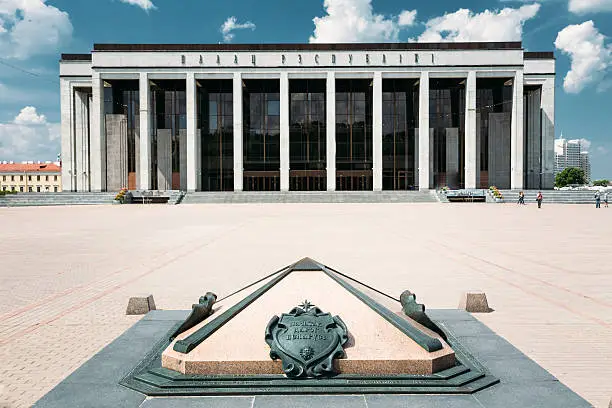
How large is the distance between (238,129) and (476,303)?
50210 mm

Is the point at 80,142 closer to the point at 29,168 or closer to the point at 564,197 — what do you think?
the point at 564,197

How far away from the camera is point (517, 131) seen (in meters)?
53.4

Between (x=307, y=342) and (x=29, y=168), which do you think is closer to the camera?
(x=307, y=342)

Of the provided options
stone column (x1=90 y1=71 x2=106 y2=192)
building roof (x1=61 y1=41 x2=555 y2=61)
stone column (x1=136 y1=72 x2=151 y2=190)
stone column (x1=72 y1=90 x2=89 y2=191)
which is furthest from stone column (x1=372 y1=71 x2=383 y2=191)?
stone column (x1=72 y1=90 x2=89 y2=191)

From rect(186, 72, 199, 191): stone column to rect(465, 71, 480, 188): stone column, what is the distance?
1311 inches

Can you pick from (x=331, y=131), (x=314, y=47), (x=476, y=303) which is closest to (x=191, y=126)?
(x=331, y=131)

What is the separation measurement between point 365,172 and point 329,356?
188 ft

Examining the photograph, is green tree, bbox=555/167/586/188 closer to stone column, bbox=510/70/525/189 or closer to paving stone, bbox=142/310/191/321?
stone column, bbox=510/70/525/189

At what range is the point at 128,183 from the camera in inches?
2378

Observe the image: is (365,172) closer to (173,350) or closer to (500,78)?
(500,78)

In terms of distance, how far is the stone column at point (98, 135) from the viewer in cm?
5341

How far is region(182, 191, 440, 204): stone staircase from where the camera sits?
163ft

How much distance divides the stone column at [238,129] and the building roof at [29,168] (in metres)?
98.2

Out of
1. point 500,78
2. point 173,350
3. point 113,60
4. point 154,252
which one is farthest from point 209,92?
point 173,350
